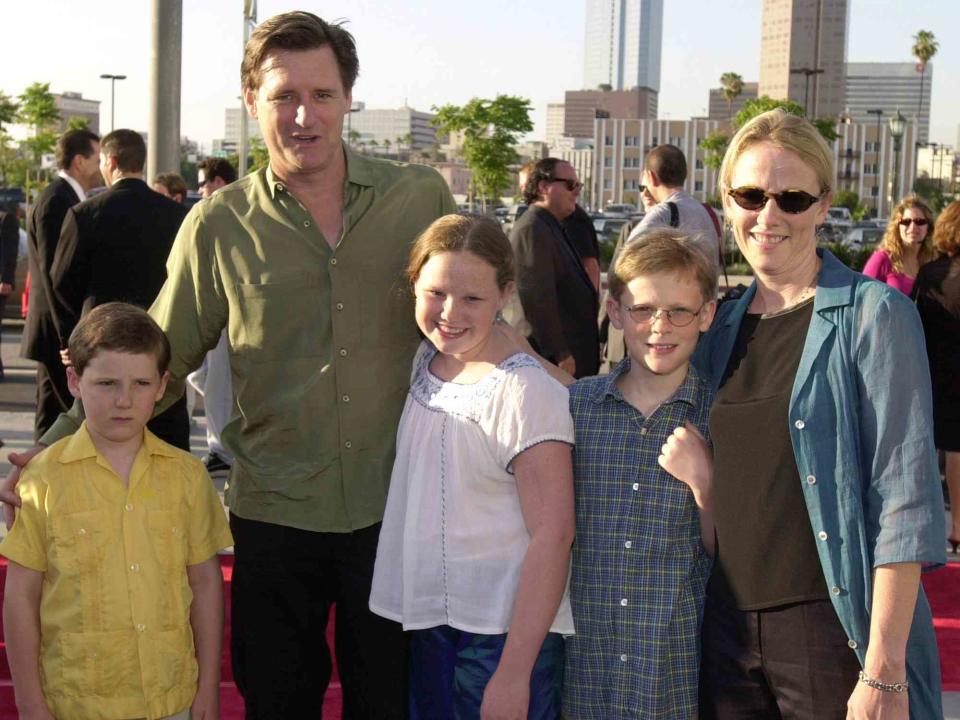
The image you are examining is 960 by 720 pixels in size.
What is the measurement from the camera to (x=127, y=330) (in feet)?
9.50

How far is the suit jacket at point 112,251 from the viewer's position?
5934mm

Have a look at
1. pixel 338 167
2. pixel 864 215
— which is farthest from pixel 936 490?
pixel 864 215

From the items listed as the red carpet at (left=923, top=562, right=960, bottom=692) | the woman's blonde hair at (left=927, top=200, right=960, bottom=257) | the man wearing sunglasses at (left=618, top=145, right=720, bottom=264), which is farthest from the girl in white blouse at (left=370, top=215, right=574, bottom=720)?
the woman's blonde hair at (left=927, top=200, right=960, bottom=257)

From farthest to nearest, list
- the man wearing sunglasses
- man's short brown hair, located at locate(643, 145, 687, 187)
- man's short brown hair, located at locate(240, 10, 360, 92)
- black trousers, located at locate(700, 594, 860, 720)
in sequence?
1. man's short brown hair, located at locate(643, 145, 687, 187)
2. the man wearing sunglasses
3. man's short brown hair, located at locate(240, 10, 360, 92)
4. black trousers, located at locate(700, 594, 860, 720)

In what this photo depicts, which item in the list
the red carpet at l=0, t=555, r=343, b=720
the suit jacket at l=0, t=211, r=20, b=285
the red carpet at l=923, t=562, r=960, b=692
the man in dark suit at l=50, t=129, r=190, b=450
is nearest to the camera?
the red carpet at l=0, t=555, r=343, b=720

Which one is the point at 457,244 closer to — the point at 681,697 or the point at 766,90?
the point at 681,697

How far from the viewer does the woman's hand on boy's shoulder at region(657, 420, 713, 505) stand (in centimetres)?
246

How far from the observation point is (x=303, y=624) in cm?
289

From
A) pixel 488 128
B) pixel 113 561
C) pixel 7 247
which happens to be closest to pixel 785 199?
pixel 113 561

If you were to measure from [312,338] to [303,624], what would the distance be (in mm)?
717

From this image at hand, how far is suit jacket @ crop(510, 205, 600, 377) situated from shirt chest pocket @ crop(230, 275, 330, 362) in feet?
14.3

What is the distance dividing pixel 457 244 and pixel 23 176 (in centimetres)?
5143

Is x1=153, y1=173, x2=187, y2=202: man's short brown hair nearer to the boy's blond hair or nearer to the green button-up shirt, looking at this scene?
the green button-up shirt

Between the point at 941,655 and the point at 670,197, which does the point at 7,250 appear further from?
the point at 941,655
